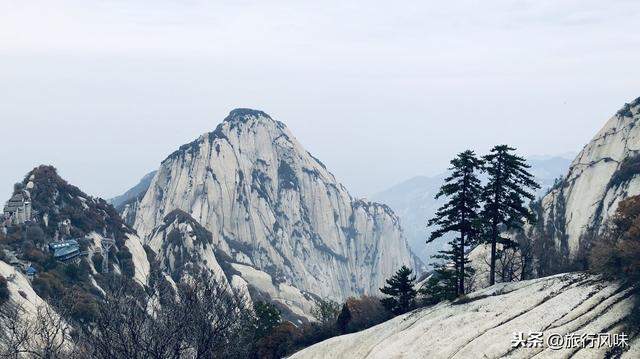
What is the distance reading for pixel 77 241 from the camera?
109 m

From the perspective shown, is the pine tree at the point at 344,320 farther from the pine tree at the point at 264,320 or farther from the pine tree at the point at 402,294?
the pine tree at the point at 264,320

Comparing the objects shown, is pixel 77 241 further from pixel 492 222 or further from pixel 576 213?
pixel 576 213

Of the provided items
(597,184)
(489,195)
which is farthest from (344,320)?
(597,184)

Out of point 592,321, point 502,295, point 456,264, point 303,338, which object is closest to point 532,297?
point 502,295

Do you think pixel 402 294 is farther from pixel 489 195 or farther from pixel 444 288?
pixel 489 195

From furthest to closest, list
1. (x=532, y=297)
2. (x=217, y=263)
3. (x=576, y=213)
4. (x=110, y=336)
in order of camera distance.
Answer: (x=217, y=263) < (x=576, y=213) < (x=532, y=297) < (x=110, y=336)

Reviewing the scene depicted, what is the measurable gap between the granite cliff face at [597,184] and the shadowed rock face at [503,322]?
5583cm

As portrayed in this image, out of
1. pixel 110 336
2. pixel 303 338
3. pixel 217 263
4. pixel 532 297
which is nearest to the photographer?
pixel 110 336

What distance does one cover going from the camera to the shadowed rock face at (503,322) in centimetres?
3747

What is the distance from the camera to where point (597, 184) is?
363 feet

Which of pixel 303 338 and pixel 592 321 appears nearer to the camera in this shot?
pixel 592 321

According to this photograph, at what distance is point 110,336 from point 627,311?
3906cm

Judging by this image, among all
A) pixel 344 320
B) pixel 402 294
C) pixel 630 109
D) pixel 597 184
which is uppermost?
pixel 630 109

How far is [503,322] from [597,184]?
266 ft
